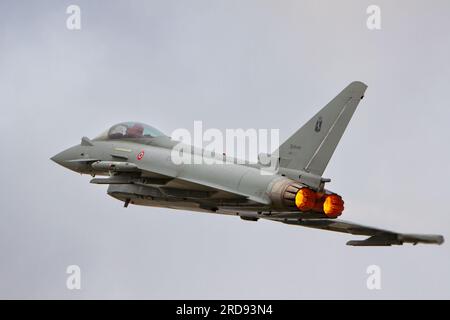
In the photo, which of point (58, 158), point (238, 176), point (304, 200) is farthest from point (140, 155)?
point (304, 200)

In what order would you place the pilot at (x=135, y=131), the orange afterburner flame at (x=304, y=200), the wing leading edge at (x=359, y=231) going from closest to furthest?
the orange afterburner flame at (x=304, y=200) → the wing leading edge at (x=359, y=231) → the pilot at (x=135, y=131)

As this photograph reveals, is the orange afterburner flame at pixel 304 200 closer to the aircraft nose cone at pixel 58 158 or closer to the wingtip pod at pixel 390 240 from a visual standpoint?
the wingtip pod at pixel 390 240

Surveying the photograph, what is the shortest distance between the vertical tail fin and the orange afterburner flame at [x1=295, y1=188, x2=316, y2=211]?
803mm

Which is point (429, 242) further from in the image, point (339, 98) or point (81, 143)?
point (81, 143)

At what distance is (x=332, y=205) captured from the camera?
120ft

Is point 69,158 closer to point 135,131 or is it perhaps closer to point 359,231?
point 135,131

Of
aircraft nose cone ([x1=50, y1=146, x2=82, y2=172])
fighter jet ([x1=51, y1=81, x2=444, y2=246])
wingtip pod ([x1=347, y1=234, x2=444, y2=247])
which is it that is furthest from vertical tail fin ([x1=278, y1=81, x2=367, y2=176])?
aircraft nose cone ([x1=50, y1=146, x2=82, y2=172])

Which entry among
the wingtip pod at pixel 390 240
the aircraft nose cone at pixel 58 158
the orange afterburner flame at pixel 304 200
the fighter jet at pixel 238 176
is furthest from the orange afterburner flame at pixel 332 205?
the aircraft nose cone at pixel 58 158

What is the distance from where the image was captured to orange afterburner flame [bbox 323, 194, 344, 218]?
121 feet

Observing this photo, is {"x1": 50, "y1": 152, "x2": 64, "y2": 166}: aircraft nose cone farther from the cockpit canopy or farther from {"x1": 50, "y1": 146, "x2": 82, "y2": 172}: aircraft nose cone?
the cockpit canopy

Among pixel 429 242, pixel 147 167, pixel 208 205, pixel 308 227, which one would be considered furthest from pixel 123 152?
pixel 429 242

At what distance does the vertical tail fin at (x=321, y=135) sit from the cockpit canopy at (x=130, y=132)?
20.8ft

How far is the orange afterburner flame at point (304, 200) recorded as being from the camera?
120ft

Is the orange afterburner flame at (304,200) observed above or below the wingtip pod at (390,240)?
above
